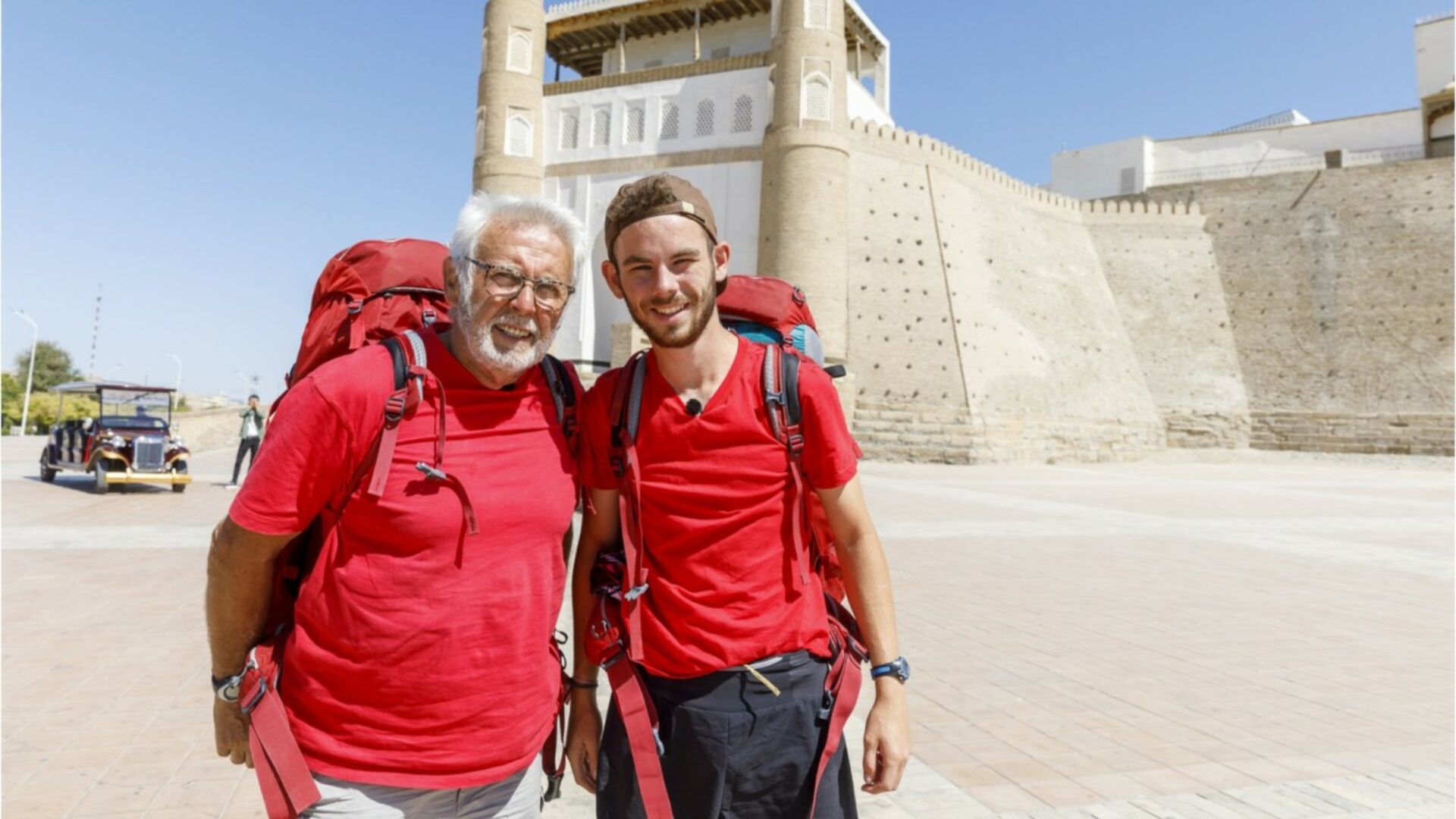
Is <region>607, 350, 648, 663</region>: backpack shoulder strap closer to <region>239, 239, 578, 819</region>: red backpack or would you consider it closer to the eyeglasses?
<region>239, 239, 578, 819</region>: red backpack

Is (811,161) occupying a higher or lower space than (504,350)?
higher

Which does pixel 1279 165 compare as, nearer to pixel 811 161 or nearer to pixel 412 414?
pixel 811 161

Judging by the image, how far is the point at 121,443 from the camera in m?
13.2

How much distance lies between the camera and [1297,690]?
445 cm

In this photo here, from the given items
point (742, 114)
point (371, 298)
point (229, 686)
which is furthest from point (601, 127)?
point (229, 686)

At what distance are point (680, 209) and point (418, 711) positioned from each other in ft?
3.66

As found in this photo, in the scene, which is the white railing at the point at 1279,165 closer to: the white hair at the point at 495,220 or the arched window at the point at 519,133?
the arched window at the point at 519,133

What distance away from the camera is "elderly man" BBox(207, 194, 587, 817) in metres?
1.56

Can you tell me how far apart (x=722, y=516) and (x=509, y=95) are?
100 ft

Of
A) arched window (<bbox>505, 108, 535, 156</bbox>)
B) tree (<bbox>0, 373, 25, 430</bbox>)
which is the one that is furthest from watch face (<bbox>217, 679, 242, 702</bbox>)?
tree (<bbox>0, 373, 25, 430</bbox>)

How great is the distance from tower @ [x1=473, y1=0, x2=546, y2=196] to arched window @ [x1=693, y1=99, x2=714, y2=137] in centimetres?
589

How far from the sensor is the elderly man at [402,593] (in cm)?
156

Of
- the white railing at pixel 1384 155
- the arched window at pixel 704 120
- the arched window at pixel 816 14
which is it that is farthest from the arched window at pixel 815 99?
the white railing at pixel 1384 155

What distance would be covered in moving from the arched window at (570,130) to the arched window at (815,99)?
364 inches
